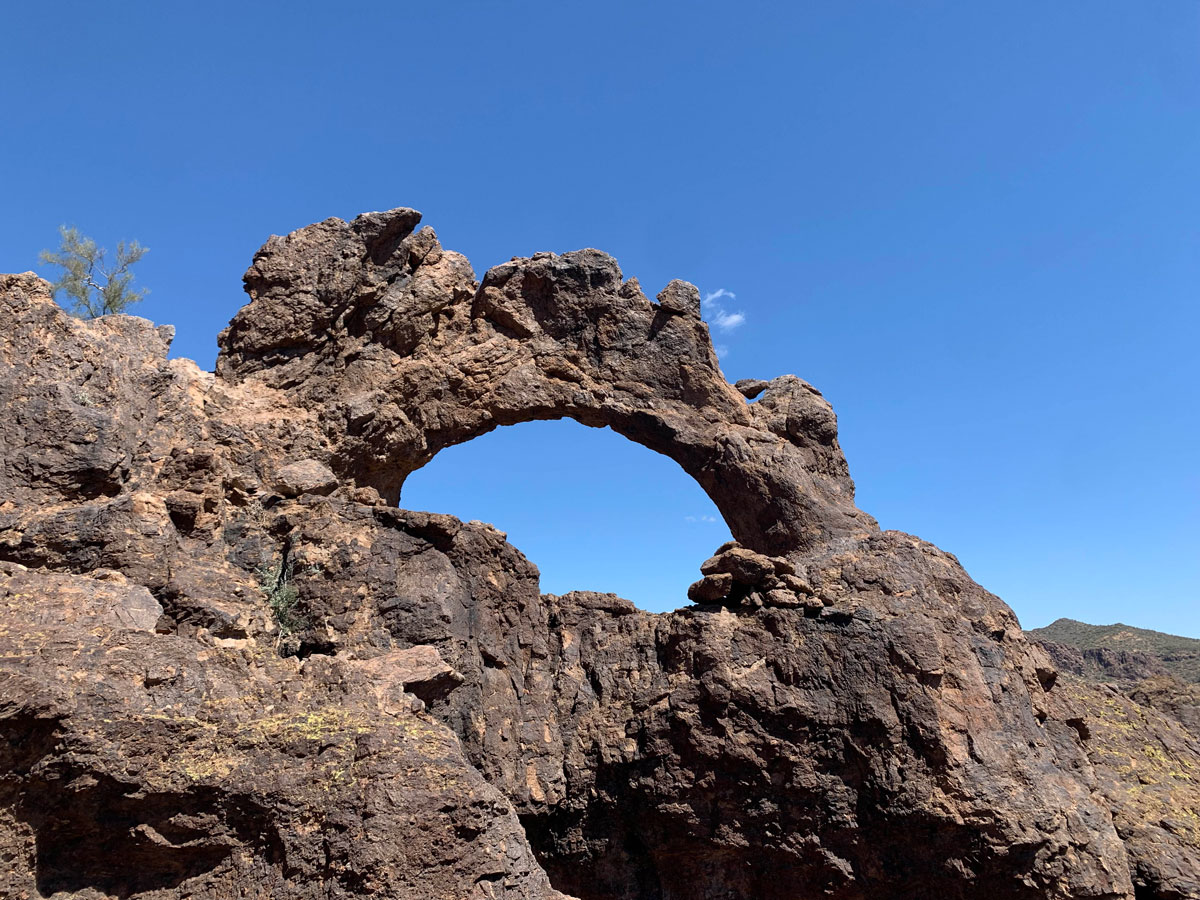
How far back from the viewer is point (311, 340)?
14188mm

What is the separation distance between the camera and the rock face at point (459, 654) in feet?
22.2

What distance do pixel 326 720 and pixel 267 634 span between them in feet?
7.72

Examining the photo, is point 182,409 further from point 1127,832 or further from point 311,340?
point 1127,832

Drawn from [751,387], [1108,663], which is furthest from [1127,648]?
[751,387]

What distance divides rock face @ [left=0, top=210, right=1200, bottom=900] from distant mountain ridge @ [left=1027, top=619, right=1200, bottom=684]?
19.3 meters

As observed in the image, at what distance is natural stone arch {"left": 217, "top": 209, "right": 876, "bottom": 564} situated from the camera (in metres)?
14.1

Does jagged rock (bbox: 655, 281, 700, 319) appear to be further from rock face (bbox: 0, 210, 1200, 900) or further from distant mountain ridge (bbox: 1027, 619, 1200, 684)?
distant mountain ridge (bbox: 1027, 619, 1200, 684)

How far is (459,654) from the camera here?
1048 cm

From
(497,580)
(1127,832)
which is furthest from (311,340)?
(1127,832)

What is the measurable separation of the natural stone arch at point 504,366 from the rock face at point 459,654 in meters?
0.06

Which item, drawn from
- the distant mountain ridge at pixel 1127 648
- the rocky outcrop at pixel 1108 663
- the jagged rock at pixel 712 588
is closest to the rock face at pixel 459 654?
the jagged rock at pixel 712 588

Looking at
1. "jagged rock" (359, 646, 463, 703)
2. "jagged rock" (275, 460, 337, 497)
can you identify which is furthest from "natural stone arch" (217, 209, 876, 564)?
"jagged rock" (359, 646, 463, 703)

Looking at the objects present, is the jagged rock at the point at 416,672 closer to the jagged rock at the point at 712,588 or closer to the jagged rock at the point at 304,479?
the jagged rock at the point at 304,479

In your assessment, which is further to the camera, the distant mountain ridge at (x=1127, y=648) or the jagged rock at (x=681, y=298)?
the distant mountain ridge at (x=1127, y=648)
